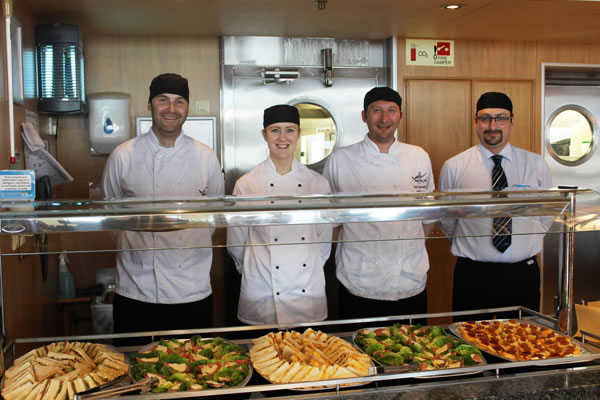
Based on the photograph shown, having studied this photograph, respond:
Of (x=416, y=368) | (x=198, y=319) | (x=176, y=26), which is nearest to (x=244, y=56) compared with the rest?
(x=176, y=26)

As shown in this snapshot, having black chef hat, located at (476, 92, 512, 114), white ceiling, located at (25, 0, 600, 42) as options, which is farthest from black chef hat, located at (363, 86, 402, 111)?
white ceiling, located at (25, 0, 600, 42)

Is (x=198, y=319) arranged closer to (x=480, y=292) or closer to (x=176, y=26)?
(x=480, y=292)

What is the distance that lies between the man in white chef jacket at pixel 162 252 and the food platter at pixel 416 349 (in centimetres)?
115

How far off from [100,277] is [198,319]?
6.02 feet

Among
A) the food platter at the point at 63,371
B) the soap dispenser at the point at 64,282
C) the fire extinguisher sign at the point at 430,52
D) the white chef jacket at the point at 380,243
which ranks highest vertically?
the fire extinguisher sign at the point at 430,52

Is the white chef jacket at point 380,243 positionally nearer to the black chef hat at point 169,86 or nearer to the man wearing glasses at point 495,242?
the man wearing glasses at point 495,242

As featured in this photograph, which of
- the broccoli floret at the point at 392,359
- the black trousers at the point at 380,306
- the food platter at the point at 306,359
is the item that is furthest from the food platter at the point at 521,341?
the black trousers at the point at 380,306

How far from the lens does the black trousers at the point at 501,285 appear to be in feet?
10.9

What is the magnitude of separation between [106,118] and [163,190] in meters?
1.47

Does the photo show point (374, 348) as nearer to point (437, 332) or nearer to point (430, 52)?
point (437, 332)

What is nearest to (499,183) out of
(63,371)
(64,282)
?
(63,371)

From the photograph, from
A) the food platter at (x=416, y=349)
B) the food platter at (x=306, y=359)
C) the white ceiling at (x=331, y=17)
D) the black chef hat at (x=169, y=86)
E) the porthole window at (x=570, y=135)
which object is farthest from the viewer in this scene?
the porthole window at (x=570, y=135)

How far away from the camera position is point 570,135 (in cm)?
538

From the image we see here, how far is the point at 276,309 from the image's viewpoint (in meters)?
2.99
